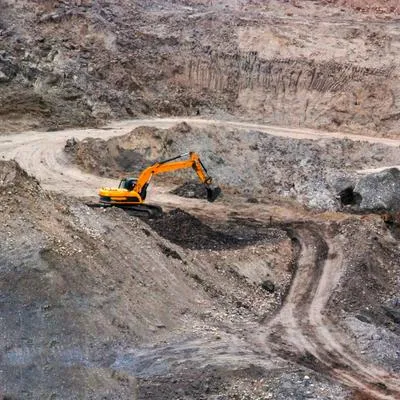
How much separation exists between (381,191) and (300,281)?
6819 mm

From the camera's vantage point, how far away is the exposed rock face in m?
22.8

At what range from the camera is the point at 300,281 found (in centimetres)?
1783

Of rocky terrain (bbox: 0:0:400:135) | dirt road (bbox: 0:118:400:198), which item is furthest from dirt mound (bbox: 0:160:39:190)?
rocky terrain (bbox: 0:0:400:135)

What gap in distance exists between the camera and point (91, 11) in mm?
35312

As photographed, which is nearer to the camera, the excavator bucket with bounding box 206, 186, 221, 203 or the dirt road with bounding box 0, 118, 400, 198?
the excavator bucket with bounding box 206, 186, 221, 203

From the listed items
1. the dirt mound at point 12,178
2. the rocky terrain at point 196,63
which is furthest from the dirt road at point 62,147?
the dirt mound at point 12,178

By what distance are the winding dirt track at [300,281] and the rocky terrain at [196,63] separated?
237 centimetres

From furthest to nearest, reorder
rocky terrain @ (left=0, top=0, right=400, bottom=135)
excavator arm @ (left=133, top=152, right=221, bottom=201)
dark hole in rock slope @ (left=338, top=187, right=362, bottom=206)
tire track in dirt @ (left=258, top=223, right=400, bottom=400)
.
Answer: rocky terrain @ (left=0, top=0, right=400, bottom=135)
dark hole in rock slope @ (left=338, top=187, right=362, bottom=206)
excavator arm @ (left=133, top=152, right=221, bottom=201)
tire track in dirt @ (left=258, top=223, right=400, bottom=400)

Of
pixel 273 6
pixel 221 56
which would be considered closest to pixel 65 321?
pixel 221 56

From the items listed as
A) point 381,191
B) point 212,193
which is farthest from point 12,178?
point 381,191

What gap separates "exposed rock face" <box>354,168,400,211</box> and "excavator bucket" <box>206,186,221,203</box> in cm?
501

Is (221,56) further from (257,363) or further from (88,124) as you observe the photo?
(257,363)

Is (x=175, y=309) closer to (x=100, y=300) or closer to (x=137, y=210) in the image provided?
(x=100, y=300)

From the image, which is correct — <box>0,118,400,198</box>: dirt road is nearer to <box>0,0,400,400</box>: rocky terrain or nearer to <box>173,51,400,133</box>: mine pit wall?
<box>0,0,400,400</box>: rocky terrain
